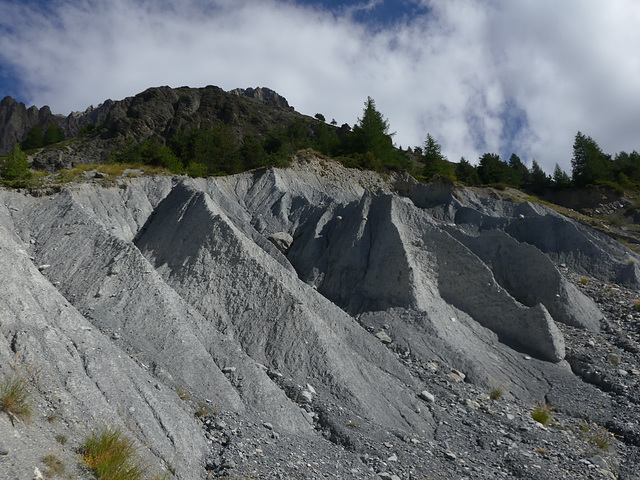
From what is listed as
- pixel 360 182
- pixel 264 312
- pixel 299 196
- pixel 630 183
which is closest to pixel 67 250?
pixel 264 312

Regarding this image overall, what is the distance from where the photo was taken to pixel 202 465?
24.0ft

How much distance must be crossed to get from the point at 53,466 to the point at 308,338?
25.4 ft

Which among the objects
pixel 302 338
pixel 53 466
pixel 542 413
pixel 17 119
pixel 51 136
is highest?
pixel 17 119

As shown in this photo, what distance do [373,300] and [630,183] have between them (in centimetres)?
4737

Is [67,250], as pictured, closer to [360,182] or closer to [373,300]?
[373,300]

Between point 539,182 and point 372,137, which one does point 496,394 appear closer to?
point 372,137

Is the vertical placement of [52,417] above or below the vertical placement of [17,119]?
below

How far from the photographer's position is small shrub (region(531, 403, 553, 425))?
11.5 metres

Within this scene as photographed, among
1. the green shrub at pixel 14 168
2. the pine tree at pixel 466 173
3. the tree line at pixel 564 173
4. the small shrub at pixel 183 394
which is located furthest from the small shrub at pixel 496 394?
the pine tree at pixel 466 173

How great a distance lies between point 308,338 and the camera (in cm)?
1232

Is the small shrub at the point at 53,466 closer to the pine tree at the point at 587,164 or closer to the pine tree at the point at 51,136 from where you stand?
the pine tree at the point at 587,164

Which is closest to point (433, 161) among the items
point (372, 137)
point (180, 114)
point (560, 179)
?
point (372, 137)

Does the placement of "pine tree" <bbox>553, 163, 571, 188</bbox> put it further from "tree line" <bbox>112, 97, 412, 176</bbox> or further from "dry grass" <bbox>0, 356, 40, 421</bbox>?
"dry grass" <bbox>0, 356, 40, 421</bbox>

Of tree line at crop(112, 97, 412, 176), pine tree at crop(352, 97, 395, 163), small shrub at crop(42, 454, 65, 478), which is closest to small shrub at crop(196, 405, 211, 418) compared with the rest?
small shrub at crop(42, 454, 65, 478)
